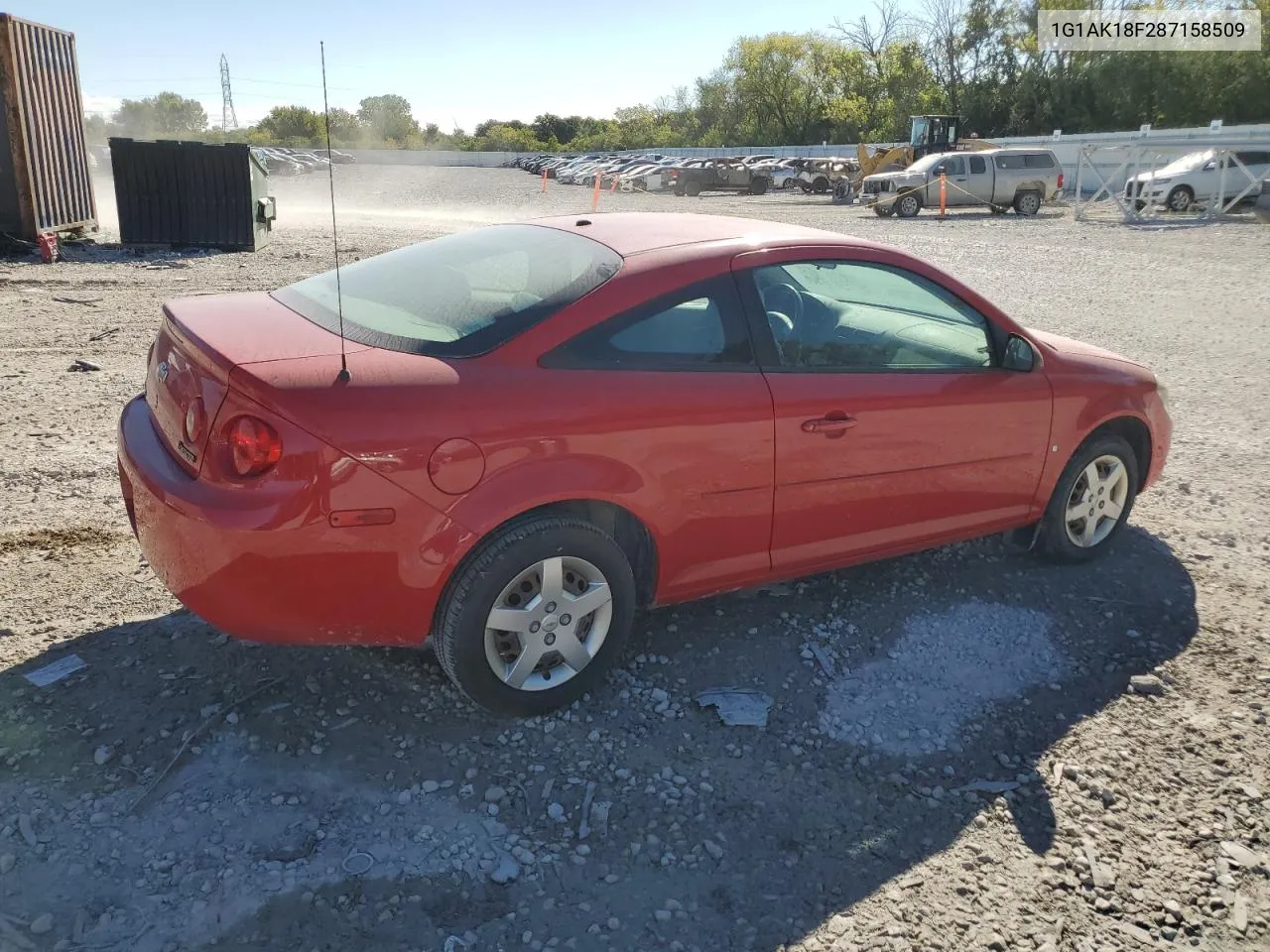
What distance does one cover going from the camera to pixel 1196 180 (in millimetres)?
25734

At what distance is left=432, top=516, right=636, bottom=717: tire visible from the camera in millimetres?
3119

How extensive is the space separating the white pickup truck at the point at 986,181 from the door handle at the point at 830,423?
86.1 ft

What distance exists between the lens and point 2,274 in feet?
42.4

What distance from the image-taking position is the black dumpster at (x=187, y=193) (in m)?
15.6

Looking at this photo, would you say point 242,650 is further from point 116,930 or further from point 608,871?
point 608,871

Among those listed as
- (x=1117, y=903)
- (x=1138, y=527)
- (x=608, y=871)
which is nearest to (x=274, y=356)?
(x=608, y=871)

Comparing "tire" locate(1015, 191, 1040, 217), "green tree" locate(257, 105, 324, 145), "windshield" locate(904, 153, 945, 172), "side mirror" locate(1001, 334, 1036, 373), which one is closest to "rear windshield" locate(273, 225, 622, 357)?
"side mirror" locate(1001, 334, 1036, 373)

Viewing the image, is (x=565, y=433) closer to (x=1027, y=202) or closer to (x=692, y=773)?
(x=692, y=773)

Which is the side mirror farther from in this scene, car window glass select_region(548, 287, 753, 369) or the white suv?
the white suv

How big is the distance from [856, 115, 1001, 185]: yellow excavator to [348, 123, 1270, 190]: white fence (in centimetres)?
304

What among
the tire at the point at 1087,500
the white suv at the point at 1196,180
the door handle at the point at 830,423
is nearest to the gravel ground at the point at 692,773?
the tire at the point at 1087,500

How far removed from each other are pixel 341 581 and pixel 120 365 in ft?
20.1

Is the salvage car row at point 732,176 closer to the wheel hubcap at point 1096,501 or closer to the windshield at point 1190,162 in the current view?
the windshield at point 1190,162

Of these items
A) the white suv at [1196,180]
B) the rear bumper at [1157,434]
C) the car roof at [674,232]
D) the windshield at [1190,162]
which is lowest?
the rear bumper at [1157,434]
